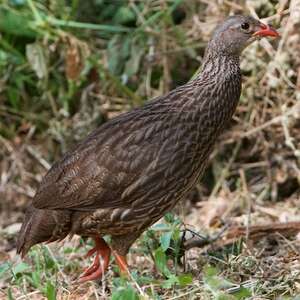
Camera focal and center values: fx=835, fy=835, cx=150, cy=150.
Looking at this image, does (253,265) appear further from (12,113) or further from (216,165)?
(12,113)

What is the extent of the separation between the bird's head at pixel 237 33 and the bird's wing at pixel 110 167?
0.51 m

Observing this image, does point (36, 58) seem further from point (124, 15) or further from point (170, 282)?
point (170, 282)

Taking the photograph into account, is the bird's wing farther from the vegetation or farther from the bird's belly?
the vegetation

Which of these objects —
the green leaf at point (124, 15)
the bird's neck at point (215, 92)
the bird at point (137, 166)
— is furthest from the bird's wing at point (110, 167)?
the green leaf at point (124, 15)

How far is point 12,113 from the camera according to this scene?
673cm

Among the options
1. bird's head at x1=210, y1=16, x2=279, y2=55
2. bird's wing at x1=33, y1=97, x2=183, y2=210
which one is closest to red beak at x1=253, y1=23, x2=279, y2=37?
bird's head at x1=210, y1=16, x2=279, y2=55

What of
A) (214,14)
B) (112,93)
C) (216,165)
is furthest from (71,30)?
(216,165)

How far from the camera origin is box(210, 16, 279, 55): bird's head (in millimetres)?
4387

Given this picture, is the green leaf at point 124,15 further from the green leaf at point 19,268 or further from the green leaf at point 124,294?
the green leaf at point 124,294

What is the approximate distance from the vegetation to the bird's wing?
0.70 metres

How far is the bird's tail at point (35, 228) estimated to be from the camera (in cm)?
426

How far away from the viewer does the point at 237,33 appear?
4410 mm

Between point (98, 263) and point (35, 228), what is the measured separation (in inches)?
15.0

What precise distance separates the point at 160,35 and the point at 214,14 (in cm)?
43
